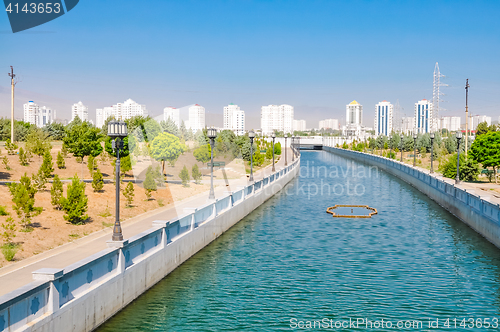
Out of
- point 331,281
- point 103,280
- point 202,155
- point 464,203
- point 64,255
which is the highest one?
point 202,155

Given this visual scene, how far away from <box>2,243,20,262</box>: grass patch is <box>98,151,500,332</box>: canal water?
4610 millimetres

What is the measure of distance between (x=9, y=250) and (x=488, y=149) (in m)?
38.7

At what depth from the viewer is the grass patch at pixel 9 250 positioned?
15.1 metres

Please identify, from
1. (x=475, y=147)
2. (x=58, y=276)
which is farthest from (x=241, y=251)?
(x=475, y=147)

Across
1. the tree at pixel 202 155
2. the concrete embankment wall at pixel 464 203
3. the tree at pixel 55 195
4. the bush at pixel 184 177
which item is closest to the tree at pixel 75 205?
the tree at pixel 55 195

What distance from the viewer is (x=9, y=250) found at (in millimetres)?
15367

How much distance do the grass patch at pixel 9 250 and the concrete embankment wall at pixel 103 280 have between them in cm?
435

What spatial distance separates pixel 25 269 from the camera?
47.0ft

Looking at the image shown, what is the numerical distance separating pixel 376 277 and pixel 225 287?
5.71 m

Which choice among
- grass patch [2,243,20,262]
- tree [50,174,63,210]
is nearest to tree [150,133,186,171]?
tree [50,174,63,210]

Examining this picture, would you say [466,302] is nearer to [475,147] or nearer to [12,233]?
[12,233]

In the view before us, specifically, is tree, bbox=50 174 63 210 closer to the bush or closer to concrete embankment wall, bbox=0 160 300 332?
concrete embankment wall, bbox=0 160 300 332

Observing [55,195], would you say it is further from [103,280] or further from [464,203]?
[464,203]

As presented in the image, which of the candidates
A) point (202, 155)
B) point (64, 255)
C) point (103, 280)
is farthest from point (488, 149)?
point (103, 280)
